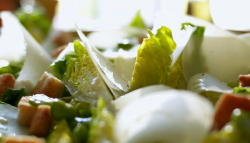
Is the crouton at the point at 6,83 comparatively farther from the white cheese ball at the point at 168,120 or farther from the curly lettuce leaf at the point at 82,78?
the white cheese ball at the point at 168,120

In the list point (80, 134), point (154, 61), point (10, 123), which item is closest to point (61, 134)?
point (80, 134)

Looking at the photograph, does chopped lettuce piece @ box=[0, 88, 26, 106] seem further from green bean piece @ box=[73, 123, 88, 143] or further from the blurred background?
the blurred background

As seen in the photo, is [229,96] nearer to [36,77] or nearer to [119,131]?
[119,131]

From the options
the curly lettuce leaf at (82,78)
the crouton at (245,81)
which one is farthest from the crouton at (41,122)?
the crouton at (245,81)

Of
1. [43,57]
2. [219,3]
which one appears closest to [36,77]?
[43,57]

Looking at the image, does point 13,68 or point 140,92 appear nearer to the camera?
point 140,92

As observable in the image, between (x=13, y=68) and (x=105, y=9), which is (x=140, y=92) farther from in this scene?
(x=105, y=9)
